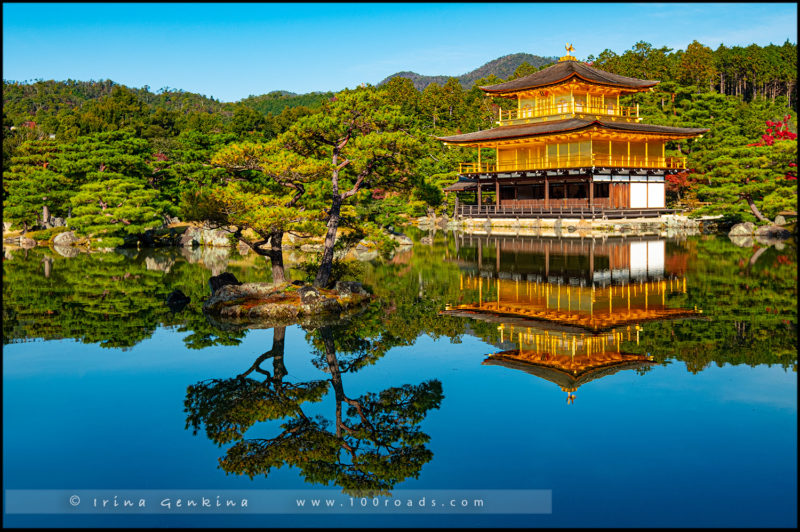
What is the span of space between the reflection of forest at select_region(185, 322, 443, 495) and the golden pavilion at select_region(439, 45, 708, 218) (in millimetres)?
33450

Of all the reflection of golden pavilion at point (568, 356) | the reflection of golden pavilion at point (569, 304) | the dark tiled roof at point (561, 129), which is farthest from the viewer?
the dark tiled roof at point (561, 129)

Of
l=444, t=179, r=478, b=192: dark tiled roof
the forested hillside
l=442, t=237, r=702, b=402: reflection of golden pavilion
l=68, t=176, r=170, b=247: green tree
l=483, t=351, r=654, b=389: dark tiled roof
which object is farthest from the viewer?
l=444, t=179, r=478, b=192: dark tiled roof

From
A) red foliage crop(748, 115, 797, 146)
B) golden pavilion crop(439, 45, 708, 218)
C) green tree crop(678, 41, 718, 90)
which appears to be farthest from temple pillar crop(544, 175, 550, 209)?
green tree crop(678, 41, 718, 90)

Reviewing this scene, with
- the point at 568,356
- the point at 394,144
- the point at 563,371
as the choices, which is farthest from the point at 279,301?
the point at 563,371

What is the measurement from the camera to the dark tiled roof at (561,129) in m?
42.8

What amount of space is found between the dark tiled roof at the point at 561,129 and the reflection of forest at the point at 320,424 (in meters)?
34.0

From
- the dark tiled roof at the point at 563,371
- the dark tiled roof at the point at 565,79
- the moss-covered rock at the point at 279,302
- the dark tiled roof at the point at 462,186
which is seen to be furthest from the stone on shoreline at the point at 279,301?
the dark tiled roof at the point at 462,186

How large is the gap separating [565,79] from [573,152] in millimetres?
5208

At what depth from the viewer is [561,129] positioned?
43156 mm

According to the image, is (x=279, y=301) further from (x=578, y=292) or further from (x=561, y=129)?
(x=561, y=129)

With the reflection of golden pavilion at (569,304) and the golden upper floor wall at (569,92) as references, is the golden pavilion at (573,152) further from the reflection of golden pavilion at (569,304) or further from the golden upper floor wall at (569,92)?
the reflection of golden pavilion at (569,304)

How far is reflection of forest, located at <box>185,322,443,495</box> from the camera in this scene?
8047 millimetres

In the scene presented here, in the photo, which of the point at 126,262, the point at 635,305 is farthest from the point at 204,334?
the point at 126,262

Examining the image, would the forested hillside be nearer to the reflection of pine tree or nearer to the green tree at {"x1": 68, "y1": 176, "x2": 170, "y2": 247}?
the green tree at {"x1": 68, "y1": 176, "x2": 170, "y2": 247}
